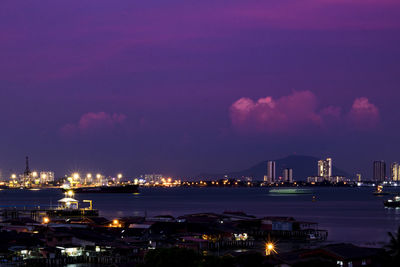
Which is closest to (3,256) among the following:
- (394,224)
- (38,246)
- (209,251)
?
(38,246)

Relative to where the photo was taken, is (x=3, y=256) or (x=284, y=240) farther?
(x=284, y=240)

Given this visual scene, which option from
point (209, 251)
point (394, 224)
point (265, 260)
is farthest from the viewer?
point (394, 224)

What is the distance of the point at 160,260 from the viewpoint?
22547mm

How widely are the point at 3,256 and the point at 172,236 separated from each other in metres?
13.4

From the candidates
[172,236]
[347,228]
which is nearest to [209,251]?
[172,236]

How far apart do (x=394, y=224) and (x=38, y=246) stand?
132 feet

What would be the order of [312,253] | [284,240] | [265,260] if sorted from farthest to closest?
[284,240] → [312,253] → [265,260]

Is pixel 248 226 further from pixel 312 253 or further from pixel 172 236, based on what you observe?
pixel 312 253

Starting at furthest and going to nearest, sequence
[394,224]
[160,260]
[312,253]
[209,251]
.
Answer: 1. [394,224]
2. [209,251]
3. [312,253]
4. [160,260]

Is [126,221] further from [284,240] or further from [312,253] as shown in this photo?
[312,253]

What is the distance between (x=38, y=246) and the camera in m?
37.9

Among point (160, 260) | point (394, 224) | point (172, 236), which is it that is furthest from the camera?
point (394, 224)

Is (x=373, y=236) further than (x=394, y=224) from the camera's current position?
No

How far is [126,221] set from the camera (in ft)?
187
